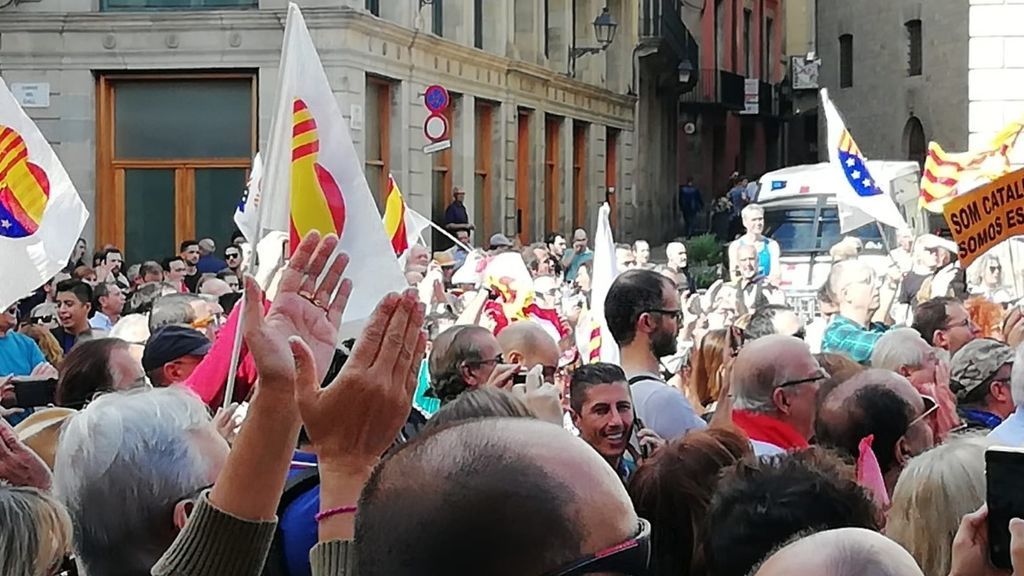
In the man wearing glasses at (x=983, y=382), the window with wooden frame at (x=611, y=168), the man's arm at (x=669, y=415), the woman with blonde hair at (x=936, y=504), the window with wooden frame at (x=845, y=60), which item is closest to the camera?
the woman with blonde hair at (x=936, y=504)

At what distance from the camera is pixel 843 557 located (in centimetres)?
237

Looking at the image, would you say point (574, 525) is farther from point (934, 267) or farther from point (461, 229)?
point (461, 229)

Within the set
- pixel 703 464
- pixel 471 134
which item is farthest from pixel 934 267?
pixel 471 134

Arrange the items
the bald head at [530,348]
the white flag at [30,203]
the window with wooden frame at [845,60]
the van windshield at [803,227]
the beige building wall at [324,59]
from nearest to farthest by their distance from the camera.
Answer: the bald head at [530,348] → the white flag at [30,203] → the van windshield at [803,227] → the beige building wall at [324,59] → the window with wooden frame at [845,60]

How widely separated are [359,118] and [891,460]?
17.4 meters

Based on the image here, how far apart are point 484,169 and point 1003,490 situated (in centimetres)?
2613

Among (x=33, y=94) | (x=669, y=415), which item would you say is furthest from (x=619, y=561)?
(x=33, y=94)

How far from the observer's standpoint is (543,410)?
509cm

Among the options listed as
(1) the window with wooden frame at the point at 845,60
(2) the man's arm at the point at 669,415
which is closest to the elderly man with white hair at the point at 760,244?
(2) the man's arm at the point at 669,415

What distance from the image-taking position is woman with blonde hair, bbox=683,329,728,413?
730cm

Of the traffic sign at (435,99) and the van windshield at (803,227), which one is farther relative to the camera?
the traffic sign at (435,99)

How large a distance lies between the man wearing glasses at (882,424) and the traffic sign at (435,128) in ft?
52.6

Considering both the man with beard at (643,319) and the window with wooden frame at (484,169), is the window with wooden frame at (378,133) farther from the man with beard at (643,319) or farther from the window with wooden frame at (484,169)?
the man with beard at (643,319)

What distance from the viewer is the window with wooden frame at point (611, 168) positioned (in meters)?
37.6
